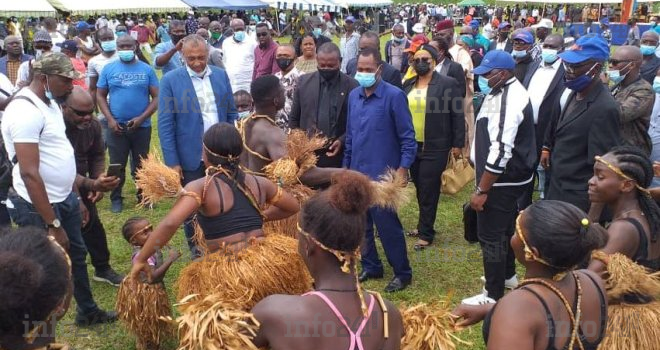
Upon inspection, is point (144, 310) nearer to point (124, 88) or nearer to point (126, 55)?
point (124, 88)

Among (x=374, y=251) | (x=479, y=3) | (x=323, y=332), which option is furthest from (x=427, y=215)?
(x=479, y=3)

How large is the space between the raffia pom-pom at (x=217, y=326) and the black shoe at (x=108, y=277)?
3.16 metres

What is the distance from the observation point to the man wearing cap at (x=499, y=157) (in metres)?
Result: 4.33

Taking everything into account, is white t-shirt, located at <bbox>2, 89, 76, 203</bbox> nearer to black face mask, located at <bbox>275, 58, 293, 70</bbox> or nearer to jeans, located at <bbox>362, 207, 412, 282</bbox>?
jeans, located at <bbox>362, 207, 412, 282</bbox>

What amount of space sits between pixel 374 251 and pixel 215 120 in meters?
2.00

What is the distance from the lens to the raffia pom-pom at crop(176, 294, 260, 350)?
7.43 ft

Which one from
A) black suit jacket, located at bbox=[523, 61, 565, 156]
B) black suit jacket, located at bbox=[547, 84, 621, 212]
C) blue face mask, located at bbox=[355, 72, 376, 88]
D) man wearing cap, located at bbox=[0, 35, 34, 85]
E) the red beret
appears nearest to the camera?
black suit jacket, located at bbox=[547, 84, 621, 212]

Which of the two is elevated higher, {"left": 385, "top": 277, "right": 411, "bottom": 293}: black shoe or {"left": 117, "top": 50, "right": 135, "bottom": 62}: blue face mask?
{"left": 117, "top": 50, "right": 135, "bottom": 62}: blue face mask

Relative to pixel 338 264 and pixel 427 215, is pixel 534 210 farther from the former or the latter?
pixel 427 215

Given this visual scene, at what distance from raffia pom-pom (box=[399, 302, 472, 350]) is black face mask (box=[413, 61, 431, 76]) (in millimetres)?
3608

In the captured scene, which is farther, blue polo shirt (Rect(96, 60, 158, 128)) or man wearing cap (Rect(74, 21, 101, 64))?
man wearing cap (Rect(74, 21, 101, 64))

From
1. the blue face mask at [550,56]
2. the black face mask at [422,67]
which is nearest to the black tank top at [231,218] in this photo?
the black face mask at [422,67]

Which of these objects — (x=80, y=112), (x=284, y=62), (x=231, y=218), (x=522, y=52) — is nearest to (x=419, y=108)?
(x=284, y=62)

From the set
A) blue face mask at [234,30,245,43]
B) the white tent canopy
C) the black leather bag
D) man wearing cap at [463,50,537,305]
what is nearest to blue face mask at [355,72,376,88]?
man wearing cap at [463,50,537,305]
